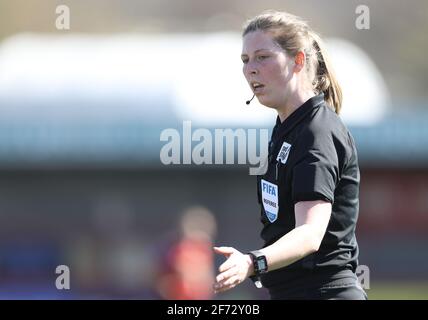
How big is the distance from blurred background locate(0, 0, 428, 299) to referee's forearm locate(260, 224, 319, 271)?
721 centimetres

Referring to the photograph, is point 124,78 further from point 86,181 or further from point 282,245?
point 282,245

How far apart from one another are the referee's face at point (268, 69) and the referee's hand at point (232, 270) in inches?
26.8

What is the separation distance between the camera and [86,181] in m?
12.7

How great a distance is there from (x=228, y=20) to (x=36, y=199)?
14.4ft

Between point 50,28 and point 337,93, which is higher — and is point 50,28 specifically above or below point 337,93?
above

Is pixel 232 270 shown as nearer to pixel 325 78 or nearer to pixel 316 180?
pixel 316 180

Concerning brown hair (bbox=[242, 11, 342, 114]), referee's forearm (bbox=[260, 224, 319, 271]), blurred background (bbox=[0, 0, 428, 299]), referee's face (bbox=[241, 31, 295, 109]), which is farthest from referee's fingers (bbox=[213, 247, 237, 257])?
blurred background (bbox=[0, 0, 428, 299])

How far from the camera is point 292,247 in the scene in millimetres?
3217

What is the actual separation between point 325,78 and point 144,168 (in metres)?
8.79

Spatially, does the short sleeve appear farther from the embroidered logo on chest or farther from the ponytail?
the ponytail

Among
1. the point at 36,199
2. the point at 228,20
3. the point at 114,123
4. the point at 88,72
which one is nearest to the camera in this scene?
the point at 36,199

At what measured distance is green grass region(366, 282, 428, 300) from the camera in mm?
12625

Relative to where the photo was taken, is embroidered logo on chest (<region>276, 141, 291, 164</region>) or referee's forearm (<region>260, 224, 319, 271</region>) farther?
embroidered logo on chest (<region>276, 141, 291, 164</region>)
